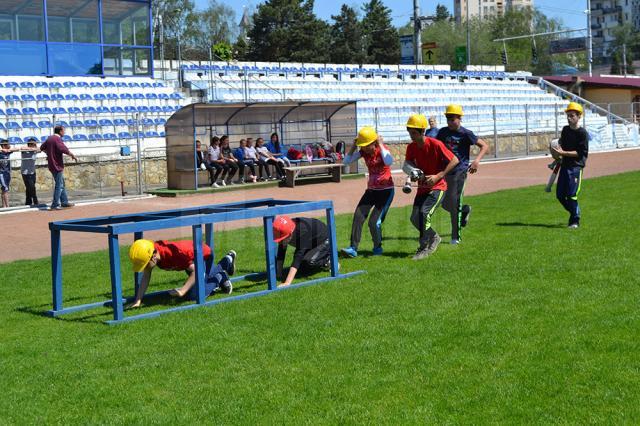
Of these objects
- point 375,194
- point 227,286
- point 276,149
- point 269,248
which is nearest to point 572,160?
point 375,194

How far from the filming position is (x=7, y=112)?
2573 cm

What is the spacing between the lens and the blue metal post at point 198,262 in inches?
334

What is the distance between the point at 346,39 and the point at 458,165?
79.7 metres

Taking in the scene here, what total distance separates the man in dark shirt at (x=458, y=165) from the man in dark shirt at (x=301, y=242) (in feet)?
7.74

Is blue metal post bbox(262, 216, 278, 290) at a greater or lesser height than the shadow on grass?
greater

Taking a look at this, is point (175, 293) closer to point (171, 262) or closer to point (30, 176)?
point (171, 262)

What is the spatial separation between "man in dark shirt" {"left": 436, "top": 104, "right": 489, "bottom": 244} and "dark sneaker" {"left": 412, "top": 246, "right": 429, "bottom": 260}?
961mm

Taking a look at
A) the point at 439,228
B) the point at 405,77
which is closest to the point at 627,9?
the point at 405,77

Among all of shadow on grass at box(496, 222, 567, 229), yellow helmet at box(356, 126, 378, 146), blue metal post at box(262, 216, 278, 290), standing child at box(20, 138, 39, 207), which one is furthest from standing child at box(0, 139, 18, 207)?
blue metal post at box(262, 216, 278, 290)

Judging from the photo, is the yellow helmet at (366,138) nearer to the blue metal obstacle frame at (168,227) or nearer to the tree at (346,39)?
the blue metal obstacle frame at (168,227)

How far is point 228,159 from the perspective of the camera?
2558 cm

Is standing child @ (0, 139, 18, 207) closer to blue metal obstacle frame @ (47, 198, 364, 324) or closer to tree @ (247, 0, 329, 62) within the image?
blue metal obstacle frame @ (47, 198, 364, 324)

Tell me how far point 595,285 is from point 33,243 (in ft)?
31.4

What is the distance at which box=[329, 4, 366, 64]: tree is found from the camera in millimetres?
86812
